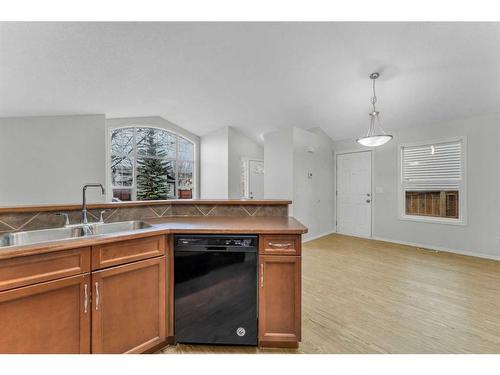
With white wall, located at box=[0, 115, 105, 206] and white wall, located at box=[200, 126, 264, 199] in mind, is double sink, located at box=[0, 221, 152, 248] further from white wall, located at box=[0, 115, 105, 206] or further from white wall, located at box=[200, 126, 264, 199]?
white wall, located at box=[200, 126, 264, 199]

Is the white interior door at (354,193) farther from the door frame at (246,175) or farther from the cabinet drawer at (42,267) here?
the cabinet drawer at (42,267)

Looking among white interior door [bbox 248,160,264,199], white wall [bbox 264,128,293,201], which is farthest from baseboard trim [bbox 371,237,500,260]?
white interior door [bbox 248,160,264,199]

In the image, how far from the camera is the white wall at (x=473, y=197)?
11.3ft

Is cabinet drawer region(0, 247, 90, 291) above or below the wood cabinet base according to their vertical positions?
above

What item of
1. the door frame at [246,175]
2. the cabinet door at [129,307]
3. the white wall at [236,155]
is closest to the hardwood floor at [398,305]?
the cabinet door at [129,307]

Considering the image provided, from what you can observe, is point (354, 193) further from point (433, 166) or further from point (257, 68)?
point (257, 68)

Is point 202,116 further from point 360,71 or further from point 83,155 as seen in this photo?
point 360,71

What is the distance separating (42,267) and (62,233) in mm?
618

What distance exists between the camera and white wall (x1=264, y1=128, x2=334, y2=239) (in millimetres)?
4574

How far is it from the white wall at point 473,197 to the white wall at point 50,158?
19.2 feet

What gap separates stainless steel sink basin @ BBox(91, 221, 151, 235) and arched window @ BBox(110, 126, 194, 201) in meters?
3.91

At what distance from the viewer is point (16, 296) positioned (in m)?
1.05
